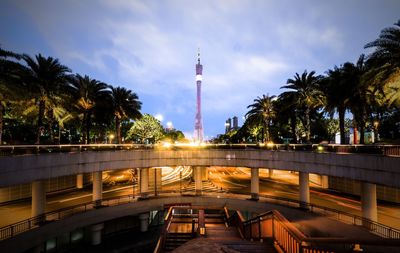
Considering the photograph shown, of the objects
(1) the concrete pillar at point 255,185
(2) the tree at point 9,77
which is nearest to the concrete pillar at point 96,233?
(2) the tree at point 9,77

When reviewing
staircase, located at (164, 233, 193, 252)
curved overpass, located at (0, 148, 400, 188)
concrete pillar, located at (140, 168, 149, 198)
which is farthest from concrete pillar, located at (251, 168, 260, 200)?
staircase, located at (164, 233, 193, 252)

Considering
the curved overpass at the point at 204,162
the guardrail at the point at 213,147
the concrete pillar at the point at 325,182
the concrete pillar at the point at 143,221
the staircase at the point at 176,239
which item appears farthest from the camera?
the concrete pillar at the point at 325,182

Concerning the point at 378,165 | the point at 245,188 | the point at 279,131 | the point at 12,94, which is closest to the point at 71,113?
the point at 12,94

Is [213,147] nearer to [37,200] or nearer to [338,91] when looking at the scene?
[338,91]

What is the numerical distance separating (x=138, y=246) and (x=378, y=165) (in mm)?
26454

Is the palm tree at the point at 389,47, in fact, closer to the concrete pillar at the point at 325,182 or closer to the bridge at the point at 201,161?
the bridge at the point at 201,161

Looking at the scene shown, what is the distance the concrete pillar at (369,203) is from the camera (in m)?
24.4

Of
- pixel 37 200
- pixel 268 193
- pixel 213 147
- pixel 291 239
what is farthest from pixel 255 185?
pixel 291 239

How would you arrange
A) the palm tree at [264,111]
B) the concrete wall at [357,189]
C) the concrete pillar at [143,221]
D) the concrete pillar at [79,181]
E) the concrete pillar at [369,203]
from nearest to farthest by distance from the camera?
the concrete pillar at [369,203] < the concrete wall at [357,189] < the concrete pillar at [143,221] < the concrete pillar at [79,181] < the palm tree at [264,111]

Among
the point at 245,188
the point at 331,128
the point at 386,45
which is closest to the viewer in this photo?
the point at 386,45

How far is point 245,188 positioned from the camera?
143ft

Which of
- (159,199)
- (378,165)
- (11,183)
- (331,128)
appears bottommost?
(159,199)

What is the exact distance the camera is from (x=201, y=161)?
37.0 meters

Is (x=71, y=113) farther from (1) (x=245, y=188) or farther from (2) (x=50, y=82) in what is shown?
(1) (x=245, y=188)
